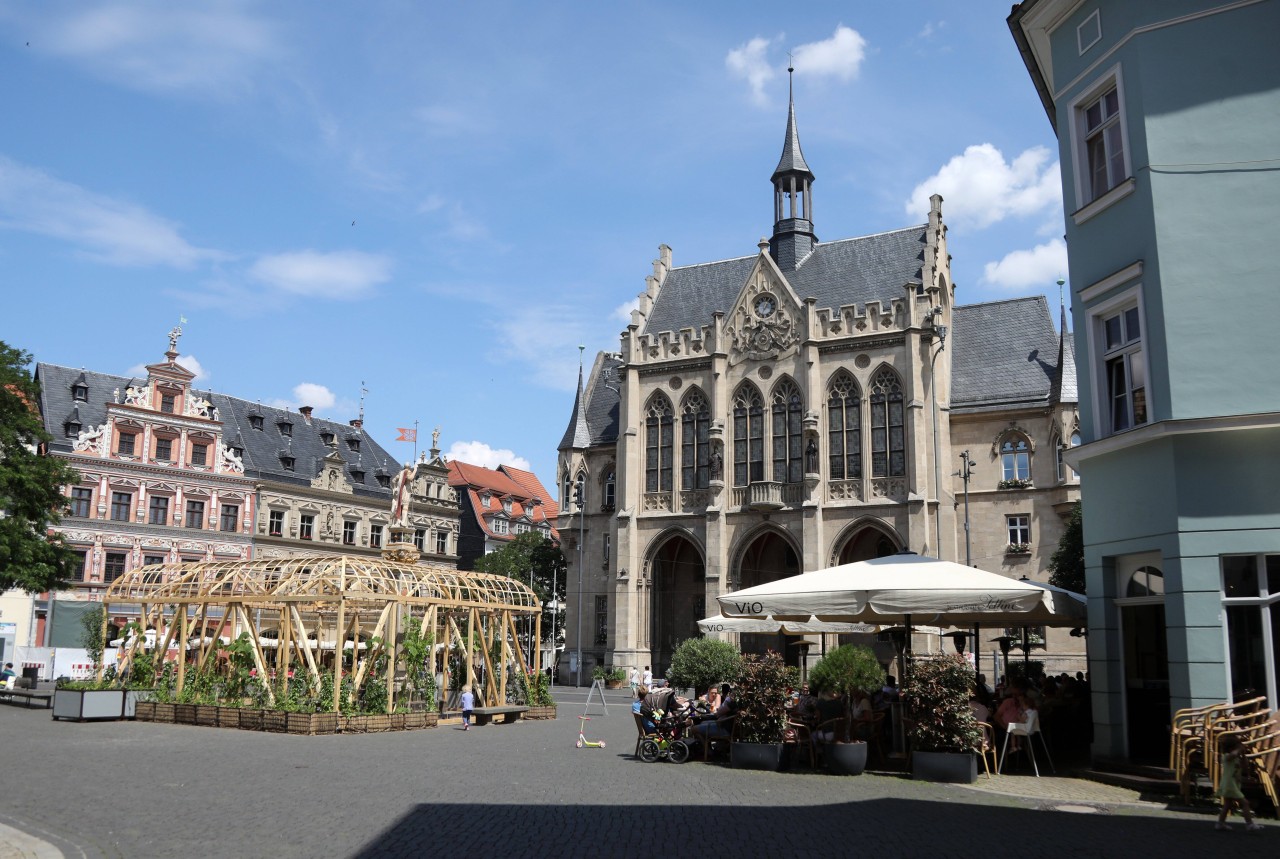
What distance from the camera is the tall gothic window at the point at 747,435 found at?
4791 cm

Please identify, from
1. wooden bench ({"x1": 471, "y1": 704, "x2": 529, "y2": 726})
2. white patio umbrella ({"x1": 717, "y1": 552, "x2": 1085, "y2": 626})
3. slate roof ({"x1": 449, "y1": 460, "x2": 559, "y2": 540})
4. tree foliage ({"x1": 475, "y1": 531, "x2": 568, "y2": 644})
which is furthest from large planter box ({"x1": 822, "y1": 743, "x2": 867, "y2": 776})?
slate roof ({"x1": 449, "y1": 460, "x2": 559, "y2": 540})

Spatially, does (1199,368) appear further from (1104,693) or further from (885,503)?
(885,503)

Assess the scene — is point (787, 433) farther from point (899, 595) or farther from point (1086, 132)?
point (899, 595)

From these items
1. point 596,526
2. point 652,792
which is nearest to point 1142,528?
point 652,792

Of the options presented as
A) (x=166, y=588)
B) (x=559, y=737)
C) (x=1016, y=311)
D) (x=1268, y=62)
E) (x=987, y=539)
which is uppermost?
(x=1016, y=311)

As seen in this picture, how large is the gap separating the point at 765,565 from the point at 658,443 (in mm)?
7807

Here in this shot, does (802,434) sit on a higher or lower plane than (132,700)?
higher

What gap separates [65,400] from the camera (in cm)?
5288

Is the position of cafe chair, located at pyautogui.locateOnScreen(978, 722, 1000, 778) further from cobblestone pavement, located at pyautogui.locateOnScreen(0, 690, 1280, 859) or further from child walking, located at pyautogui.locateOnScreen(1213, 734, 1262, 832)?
child walking, located at pyautogui.locateOnScreen(1213, 734, 1262, 832)

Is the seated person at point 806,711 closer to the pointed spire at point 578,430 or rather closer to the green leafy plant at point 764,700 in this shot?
the green leafy plant at point 764,700

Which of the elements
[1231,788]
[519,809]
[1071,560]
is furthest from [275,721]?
[1071,560]

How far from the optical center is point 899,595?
50.6ft

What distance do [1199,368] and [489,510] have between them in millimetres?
74179

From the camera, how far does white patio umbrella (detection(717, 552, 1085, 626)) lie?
1509 centimetres
